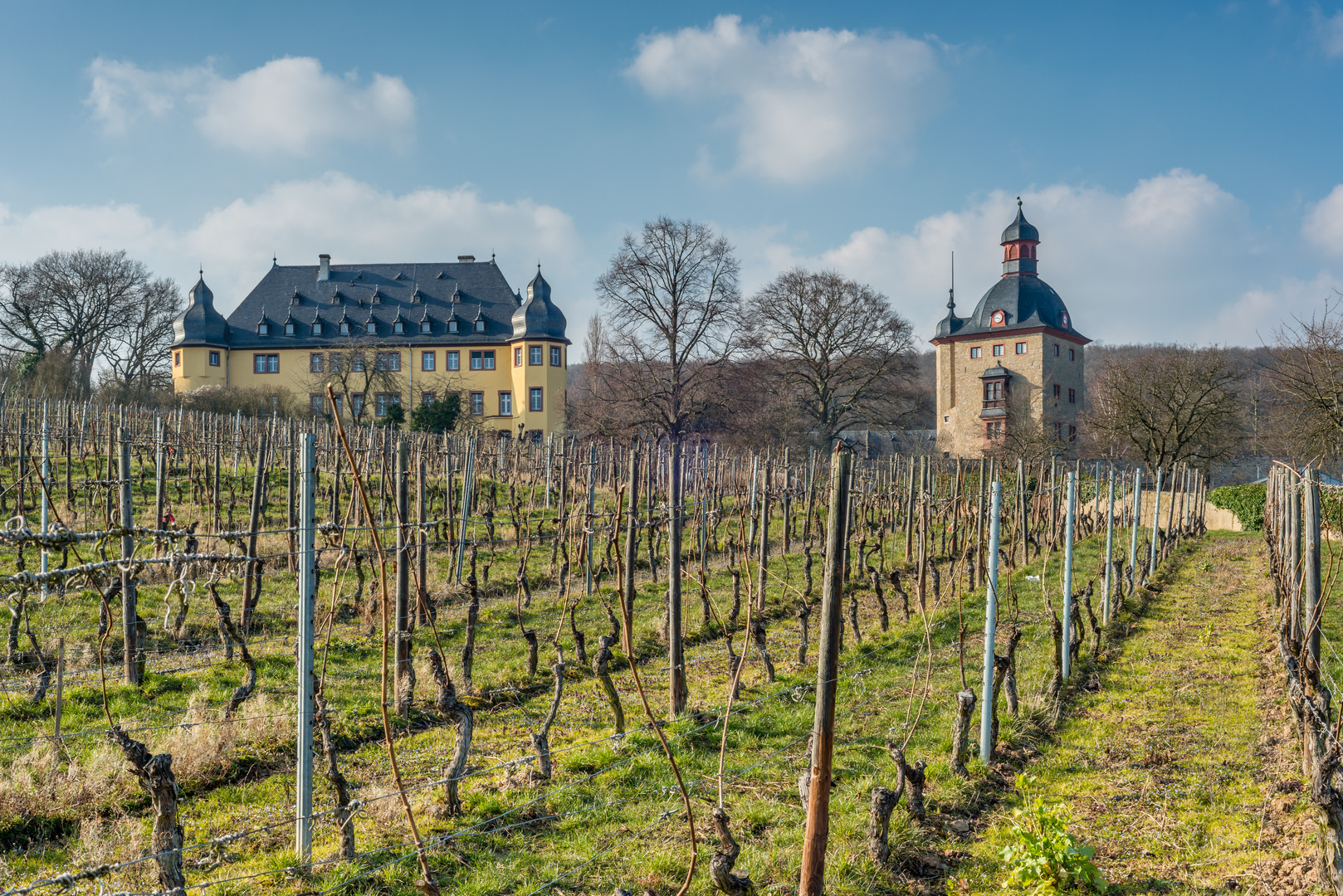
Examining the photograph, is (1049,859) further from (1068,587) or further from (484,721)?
(484,721)

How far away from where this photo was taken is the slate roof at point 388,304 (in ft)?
151

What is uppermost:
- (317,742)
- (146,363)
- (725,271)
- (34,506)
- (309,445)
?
(725,271)

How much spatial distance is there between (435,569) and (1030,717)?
7914 millimetres

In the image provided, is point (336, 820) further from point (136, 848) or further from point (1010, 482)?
point (1010, 482)

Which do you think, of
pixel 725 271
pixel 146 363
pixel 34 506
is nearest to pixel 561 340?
pixel 725 271

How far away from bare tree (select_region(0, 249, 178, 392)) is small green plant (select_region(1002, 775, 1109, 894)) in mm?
38735

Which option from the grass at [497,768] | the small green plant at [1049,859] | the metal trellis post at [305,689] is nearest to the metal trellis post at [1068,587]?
the grass at [497,768]

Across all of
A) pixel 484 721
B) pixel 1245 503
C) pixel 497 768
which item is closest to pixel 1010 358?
pixel 1245 503

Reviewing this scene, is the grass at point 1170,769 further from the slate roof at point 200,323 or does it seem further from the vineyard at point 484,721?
the slate roof at point 200,323

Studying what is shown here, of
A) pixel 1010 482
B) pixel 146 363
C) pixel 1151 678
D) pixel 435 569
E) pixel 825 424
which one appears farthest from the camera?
pixel 146 363

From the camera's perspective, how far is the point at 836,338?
3538 centimetres

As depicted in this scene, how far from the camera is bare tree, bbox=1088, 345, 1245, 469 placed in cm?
2669

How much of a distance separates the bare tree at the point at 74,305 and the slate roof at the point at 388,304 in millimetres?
7065

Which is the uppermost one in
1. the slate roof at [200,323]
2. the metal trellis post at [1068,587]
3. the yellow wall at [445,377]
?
the slate roof at [200,323]
